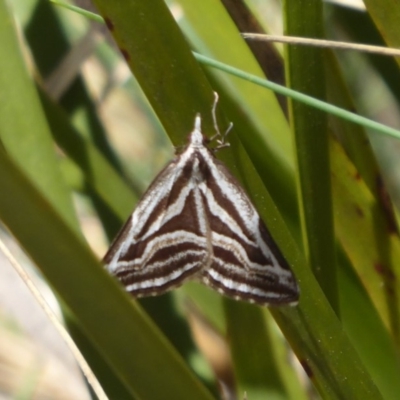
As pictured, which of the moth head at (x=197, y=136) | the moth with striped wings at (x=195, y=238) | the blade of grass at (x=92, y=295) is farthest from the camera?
the moth with striped wings at (x=195, y=238)

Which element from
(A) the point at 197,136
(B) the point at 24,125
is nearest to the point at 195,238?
(A) the point at 197,136

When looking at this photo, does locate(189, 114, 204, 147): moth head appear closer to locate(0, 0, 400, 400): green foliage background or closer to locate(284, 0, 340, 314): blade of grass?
locate(0, 0, 400, 400): green foliage background

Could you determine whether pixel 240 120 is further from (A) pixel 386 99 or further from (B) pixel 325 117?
(A) pixel 386 99

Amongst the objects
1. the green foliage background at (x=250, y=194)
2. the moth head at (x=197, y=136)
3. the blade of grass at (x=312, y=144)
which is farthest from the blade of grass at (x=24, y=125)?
the blade of grass at (x=312, y=144)

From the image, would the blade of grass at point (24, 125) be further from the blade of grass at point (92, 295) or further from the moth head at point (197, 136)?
the blade of grass at point (92, 295)

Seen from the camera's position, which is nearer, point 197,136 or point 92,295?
point 92,295

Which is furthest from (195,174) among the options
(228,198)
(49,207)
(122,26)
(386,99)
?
(386,99)

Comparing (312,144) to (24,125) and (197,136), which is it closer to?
(197,136)
